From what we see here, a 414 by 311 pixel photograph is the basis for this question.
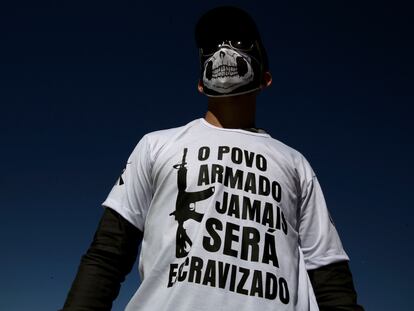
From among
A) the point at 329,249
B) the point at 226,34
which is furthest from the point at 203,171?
the point at 226,34

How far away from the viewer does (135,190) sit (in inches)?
115

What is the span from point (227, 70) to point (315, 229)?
4.42 ft

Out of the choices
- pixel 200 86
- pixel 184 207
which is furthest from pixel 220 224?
pixel 200 86

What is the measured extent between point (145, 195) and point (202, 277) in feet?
2.39

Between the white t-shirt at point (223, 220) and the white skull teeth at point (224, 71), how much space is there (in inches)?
15.5

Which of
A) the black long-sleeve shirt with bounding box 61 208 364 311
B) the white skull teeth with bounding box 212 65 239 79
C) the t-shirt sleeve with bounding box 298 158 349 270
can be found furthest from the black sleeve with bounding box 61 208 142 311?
the white skull teeth with bounding box 212 65 239 79

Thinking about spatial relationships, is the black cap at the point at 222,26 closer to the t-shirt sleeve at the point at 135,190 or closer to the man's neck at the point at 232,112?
the man's neck at the point at 232,112

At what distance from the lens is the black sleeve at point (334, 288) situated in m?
2.85

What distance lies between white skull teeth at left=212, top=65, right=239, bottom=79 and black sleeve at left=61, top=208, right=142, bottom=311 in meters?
1.30

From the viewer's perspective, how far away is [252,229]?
271 centimetres

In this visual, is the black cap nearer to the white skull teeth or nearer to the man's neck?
the white skull teeth

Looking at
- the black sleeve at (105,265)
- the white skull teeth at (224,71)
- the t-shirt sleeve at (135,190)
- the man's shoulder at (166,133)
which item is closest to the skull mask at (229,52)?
the white skull teeth at (224,71)

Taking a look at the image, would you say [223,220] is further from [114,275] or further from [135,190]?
[114,275]

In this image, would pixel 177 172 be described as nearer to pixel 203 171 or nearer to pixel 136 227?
pixel 203 171
